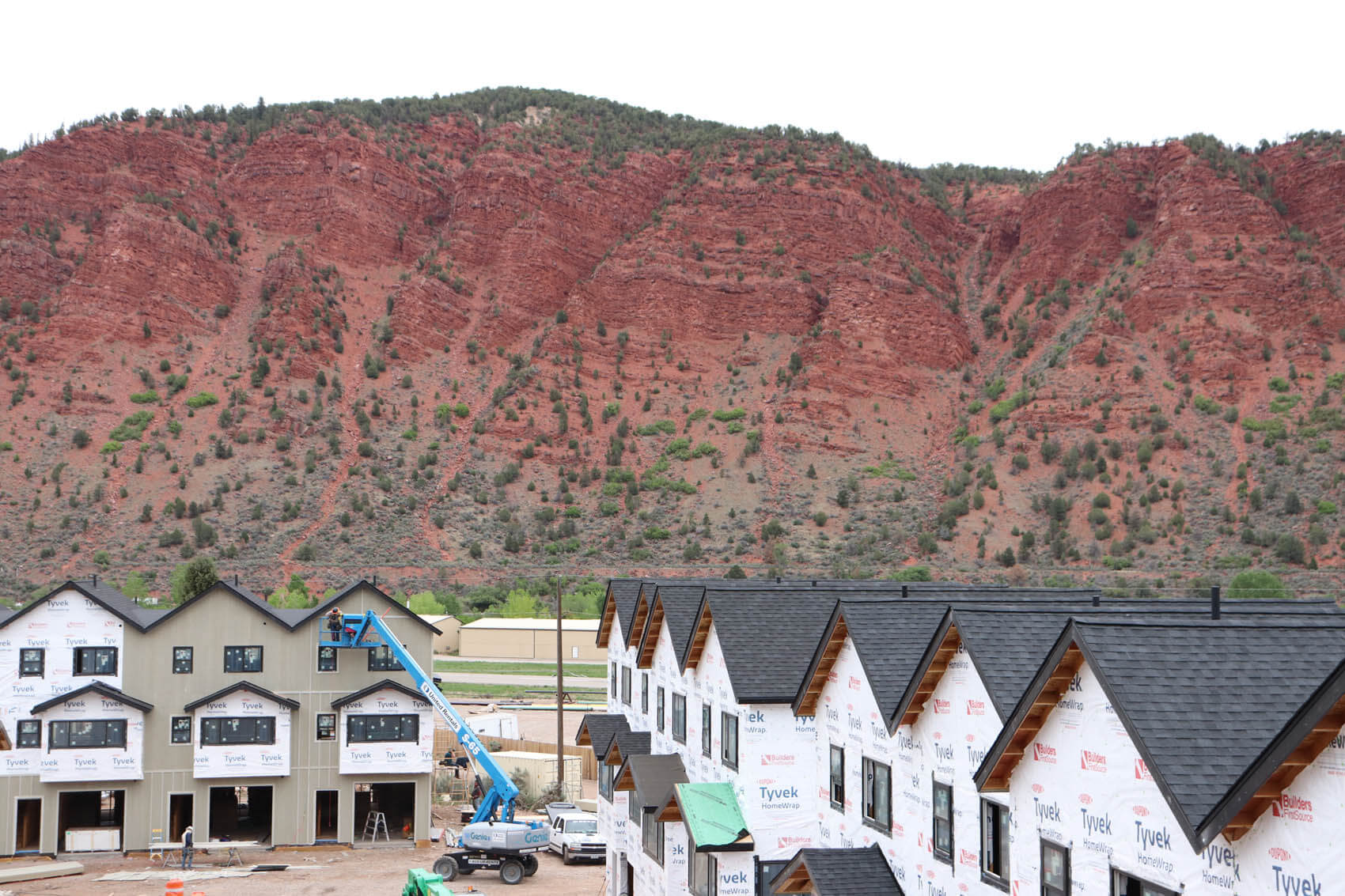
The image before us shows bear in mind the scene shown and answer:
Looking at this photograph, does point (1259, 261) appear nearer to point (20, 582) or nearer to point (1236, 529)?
point (1236, 529)

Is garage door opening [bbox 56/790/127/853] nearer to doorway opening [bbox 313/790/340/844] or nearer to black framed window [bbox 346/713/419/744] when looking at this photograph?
doorway opening [bbox 313/790/340/844]

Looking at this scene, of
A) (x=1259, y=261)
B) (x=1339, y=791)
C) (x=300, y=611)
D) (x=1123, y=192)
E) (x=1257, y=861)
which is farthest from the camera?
(x=1123, y=192)

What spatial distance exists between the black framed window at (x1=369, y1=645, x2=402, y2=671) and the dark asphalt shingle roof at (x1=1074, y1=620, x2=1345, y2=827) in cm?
3352

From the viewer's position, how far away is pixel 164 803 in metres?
40.0

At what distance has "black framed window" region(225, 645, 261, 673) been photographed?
40812 mm

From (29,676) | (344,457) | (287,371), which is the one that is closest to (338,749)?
(29,676)

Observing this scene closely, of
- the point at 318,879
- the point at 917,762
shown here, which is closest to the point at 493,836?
the point at 318,879

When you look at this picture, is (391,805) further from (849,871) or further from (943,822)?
(943,822)

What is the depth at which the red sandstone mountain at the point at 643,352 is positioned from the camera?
94438mm

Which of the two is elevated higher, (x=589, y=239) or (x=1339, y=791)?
(x=589, y=239)

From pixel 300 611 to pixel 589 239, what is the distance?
A: 3773 inches

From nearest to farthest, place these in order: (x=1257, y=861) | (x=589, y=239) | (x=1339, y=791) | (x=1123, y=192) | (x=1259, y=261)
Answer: (x=1339, y=791), (x=1257, y=861), (x=1259, y=261), (x=1123, y=192), (x=589, y=239)

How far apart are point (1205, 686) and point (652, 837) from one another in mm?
15589

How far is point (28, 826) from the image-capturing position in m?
39.9
